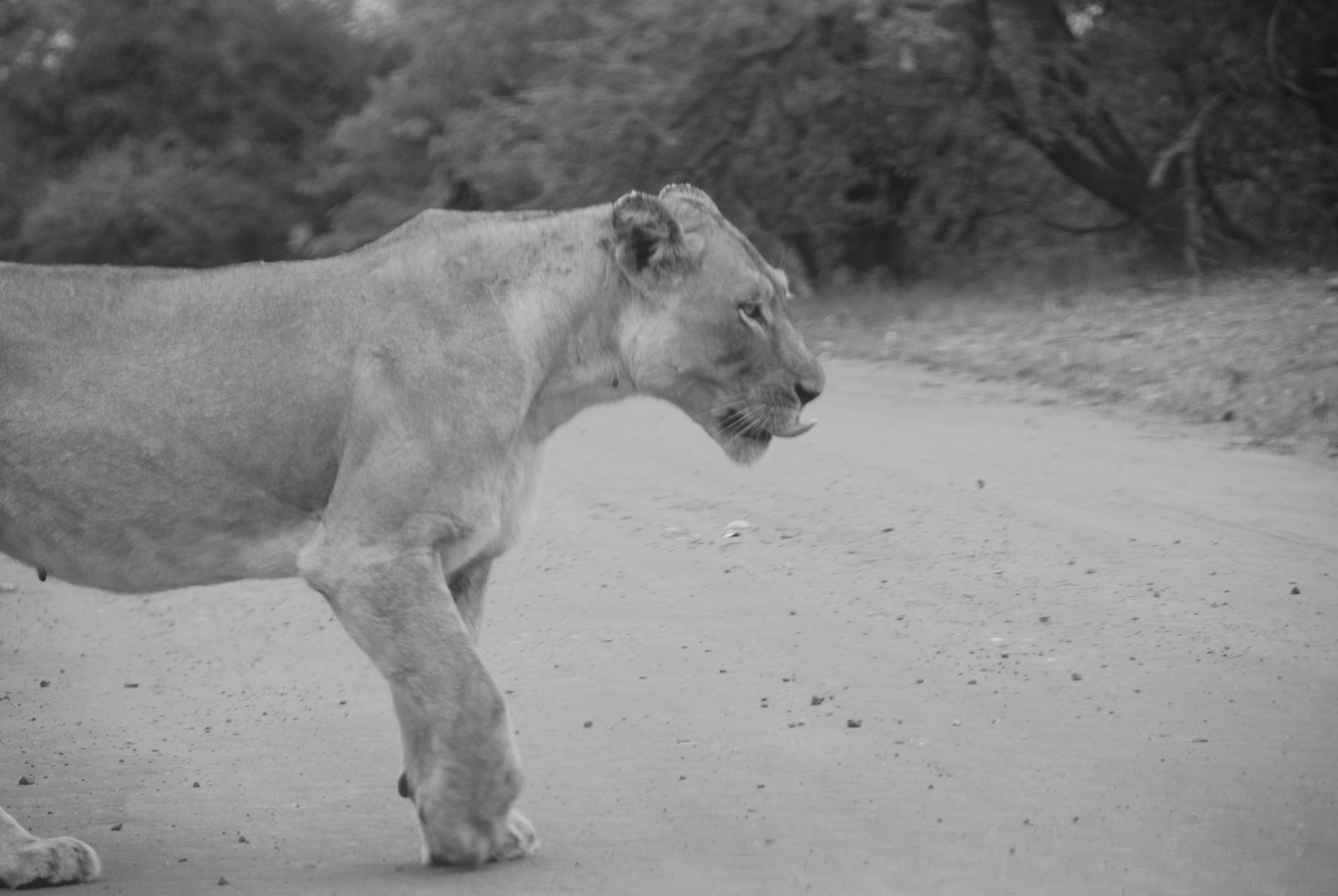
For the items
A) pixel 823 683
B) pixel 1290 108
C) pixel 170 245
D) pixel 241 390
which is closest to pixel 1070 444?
pixel 823 683

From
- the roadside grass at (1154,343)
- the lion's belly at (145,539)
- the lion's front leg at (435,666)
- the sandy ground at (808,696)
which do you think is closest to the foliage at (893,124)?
the roadside grass at (1154,343)

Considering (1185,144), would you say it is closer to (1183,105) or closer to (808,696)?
(1183,105)

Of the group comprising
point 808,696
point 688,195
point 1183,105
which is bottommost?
point 808,696

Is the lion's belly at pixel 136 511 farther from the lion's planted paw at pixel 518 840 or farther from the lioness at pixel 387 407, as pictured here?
the lion's planted paw at pixel 518 840

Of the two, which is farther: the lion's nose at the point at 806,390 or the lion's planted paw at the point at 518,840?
the lion's nose at the point at 806,390

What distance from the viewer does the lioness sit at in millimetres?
4484

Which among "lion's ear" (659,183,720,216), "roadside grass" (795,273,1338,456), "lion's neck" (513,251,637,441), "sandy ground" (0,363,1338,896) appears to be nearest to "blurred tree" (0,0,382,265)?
"roadside grass" (795,273,1338,456)

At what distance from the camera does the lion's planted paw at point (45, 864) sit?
15.2 feet

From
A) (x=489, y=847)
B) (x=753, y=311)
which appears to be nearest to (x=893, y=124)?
(x=753, y=311)

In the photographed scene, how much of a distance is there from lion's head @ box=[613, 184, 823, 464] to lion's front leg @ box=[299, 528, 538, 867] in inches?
34.9

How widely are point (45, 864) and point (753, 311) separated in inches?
89.6

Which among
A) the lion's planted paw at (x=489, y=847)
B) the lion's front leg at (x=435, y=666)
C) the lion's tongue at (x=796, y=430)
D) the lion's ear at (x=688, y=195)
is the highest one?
the lion's ear at (x=688, y=195)

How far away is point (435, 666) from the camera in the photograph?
444 centimetres

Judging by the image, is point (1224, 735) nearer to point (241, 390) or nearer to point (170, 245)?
point (241, 390)
